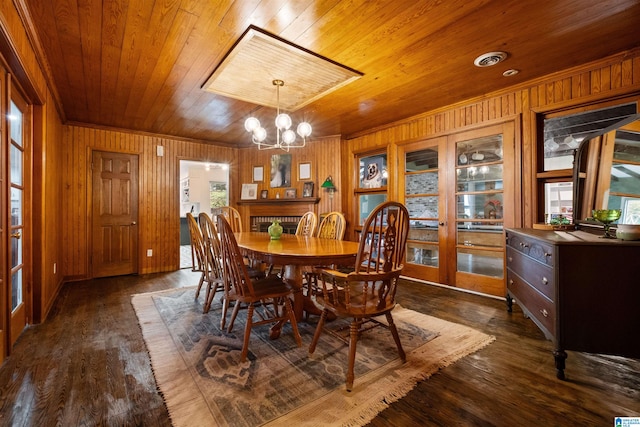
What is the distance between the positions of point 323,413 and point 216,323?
4.80ft

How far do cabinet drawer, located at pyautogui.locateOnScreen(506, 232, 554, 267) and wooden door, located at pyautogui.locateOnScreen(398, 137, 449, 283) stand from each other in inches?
49.4

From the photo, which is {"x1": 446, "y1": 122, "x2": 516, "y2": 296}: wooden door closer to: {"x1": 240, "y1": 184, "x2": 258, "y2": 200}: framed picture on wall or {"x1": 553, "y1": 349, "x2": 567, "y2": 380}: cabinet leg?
{"x1": 553, "y1": 349, "x2": 567, "y2": 380}: cabinet leg

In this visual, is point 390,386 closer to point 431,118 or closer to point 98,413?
point 98,413

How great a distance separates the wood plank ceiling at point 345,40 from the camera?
191 cm

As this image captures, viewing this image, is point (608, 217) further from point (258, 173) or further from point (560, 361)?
point (258, 173)

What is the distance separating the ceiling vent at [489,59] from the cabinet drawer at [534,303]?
1920 millimetres

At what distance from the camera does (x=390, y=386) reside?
5.30ft

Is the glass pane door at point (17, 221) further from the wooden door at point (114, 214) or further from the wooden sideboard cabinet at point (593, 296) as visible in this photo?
the wooden sideboard cabinet at point (593, 296)

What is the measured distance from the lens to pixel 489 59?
2553 millimetres

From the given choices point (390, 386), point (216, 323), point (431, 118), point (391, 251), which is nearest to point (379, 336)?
point (390, 386)

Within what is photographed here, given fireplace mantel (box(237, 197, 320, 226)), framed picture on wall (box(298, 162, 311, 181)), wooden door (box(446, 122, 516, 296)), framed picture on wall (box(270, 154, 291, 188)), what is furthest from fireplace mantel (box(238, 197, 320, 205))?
wooden door (box(446, 122, 516, 296))

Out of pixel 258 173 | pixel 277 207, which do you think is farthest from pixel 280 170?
pixel 277 207

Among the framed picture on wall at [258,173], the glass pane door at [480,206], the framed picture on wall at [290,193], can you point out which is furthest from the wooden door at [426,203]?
the framed picture on wall at [258,173]

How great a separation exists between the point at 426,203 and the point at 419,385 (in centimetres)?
285
